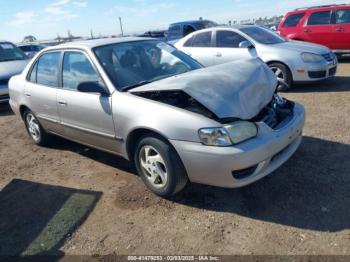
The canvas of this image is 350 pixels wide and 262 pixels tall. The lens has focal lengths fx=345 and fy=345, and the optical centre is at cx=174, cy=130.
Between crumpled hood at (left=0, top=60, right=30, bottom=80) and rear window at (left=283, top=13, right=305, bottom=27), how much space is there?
28.3ft

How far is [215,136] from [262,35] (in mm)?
6226

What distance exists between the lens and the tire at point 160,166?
3.41 metres

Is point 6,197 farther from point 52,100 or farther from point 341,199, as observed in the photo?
point 341,199

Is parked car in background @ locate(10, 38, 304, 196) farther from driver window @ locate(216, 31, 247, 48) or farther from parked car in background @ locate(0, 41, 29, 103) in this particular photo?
parked car in background @ locate(0, 41, 29, 103)

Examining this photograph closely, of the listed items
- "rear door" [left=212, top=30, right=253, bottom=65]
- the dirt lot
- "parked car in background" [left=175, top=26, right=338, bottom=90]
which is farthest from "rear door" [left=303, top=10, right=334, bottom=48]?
the dirt lot

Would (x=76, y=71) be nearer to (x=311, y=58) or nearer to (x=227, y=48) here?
(x=227, y=48)

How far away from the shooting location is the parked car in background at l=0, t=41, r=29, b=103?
906 cm

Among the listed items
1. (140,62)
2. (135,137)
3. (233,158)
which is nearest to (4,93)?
(140,62)

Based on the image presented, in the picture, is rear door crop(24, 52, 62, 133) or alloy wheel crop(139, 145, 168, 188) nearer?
alloy wheel crop(139, 145, 168, 188)

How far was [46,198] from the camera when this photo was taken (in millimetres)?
4121

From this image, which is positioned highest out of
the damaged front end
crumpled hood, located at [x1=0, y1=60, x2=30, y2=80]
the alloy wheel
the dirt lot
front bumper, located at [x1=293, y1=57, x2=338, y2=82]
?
the damaged front end

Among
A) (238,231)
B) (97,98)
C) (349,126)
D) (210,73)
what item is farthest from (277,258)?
(349,126)

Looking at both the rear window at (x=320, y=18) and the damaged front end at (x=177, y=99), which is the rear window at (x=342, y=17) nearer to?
the rear window at (x=320, y=18)

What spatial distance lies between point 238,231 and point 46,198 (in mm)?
2336
